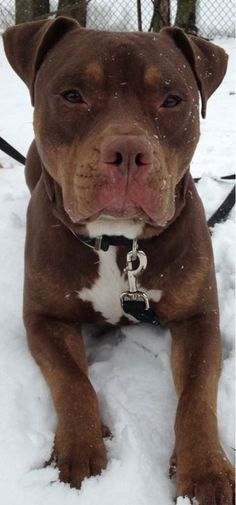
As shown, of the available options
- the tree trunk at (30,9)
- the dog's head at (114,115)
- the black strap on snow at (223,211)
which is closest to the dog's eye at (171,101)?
the dog's head at (114,115)

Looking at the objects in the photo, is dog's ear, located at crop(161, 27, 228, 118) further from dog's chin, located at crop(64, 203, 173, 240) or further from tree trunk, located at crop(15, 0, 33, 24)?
tree trunk, located at crop(15, 0, 33, 24)

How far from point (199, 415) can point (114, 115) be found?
3.90 ft

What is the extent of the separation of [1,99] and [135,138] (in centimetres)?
654

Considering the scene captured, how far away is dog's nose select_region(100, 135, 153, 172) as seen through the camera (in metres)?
2.13

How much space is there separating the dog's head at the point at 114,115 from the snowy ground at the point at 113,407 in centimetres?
65

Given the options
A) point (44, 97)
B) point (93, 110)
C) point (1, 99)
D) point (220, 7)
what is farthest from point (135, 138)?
point (220, 7)

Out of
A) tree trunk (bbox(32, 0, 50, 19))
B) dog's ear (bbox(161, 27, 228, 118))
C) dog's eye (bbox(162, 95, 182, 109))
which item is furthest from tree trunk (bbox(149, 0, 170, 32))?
dog's eye (bbox(162, 95, 182, 109))

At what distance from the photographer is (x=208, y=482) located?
2.14 m

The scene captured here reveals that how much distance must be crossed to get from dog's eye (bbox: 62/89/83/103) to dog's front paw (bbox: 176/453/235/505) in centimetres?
145

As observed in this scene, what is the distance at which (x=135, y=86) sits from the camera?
2.47m

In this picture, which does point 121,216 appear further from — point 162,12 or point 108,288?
point 162,12

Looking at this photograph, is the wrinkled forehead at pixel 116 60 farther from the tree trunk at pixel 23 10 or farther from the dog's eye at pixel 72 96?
the tree trunk at pixel 23 10

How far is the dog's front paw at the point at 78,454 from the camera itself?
222cm

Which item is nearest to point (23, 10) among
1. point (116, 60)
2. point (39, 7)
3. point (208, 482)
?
point (39, 7)
